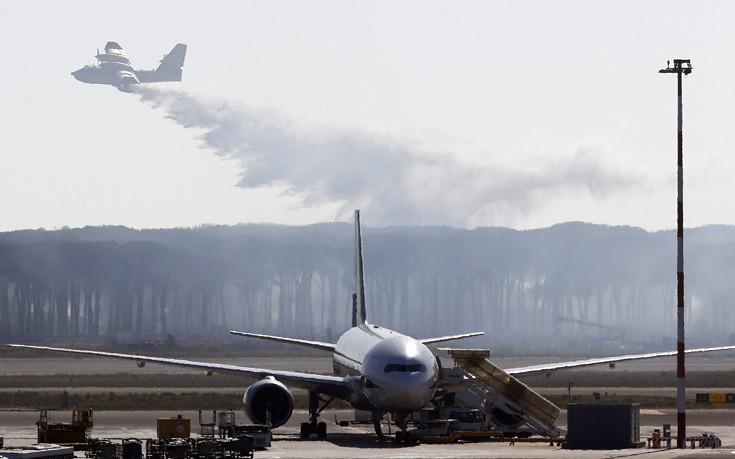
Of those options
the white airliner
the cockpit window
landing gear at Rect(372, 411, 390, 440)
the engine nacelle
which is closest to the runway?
landing gear at Rect(372, 411, 390, 440)

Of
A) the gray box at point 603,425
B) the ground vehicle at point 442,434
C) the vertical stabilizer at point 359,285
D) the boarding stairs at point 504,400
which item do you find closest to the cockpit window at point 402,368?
the ground vehicle at point 442,434

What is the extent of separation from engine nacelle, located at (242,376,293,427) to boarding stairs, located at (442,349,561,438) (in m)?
7.22

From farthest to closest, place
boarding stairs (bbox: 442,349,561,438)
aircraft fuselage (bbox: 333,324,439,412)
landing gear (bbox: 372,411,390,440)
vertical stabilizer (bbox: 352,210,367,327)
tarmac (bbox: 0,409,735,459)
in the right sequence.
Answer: vertical stabilizer (bbox: 352,210,367,327), boarding stairs (bbox: 442,349,561,438), landing gear (bbox: 372,411,390,440), aircraft fuselage (bbox: 333,324,439,412), tarmac (bbox: 0,409,735,459)

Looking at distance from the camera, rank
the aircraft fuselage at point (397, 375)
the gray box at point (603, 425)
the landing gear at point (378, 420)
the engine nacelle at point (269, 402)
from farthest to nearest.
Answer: the engine nacelle at point (269, 402), the landing gear at point (378, 420), the gray box at point (603, 425), the aircraft fuselage at point (397, 375)

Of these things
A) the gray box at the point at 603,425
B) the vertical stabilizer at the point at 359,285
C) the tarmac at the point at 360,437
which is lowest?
the tarmac at the point at 360,437

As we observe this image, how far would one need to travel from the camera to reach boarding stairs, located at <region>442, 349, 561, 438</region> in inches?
2559

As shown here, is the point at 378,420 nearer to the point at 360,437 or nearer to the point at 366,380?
the point at 360,437

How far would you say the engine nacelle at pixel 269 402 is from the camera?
210 feet

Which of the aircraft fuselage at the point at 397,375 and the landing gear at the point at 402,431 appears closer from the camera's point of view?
the aircraft fuselage at the point at 397,375

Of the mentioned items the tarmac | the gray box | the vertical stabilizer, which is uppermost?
the vertical stabilizer

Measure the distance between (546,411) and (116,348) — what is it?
140 m

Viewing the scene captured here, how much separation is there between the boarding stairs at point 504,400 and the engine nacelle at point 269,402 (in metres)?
7.22

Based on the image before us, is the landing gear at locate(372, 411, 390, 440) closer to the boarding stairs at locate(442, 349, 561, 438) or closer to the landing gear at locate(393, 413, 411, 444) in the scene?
the landing gear at locate(393, 413, 411, 444)

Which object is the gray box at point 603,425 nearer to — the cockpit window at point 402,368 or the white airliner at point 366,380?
the white airliner at point 366,380
